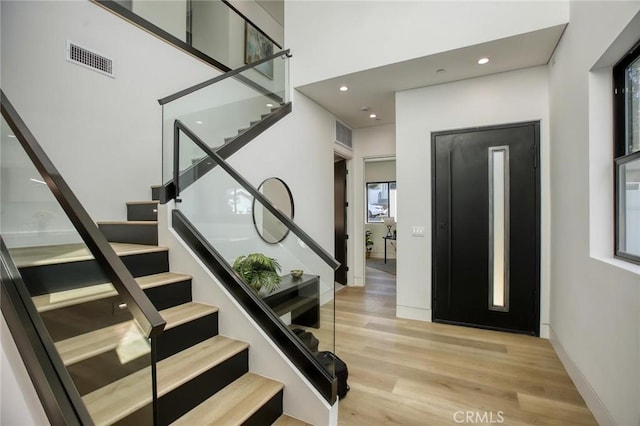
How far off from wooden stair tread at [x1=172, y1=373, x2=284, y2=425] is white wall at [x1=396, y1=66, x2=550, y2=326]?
2721 millimetres

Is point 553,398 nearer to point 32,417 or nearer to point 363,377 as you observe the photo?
point 363,377

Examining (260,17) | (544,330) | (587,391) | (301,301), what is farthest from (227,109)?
(544,330)

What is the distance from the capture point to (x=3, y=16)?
274cm

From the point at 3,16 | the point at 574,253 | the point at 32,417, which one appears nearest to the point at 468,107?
the point at 574,253

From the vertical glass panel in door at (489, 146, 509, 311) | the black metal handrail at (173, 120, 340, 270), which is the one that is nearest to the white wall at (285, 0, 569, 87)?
the vertical glass panel in door at (489, 146, 509, 311)

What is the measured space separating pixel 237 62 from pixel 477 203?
15.2ft

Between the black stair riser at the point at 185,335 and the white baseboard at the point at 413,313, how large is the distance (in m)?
2.82

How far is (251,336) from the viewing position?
2.19 metres

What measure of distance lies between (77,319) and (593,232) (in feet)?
11.3

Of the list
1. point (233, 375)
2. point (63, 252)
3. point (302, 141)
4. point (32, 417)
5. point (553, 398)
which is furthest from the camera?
point (302, 141)

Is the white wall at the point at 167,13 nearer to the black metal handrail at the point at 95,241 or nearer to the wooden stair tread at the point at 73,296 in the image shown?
the black metal handrail at the point at 95,241

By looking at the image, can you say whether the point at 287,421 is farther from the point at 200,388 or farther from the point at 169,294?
the point at 169,294

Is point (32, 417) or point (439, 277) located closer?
point (32, 417)

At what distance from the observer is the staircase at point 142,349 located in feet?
4.42
